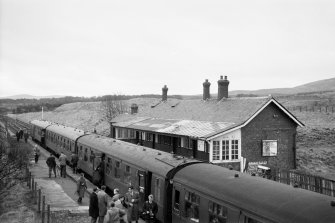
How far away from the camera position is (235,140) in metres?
25.1

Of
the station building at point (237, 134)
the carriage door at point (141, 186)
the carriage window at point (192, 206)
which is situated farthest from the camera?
A: the station building at point (237, 134)

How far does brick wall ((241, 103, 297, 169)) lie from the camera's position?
25562 millimetres

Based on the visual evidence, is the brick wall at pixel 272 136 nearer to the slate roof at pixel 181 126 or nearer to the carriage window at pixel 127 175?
the slate roof at pixel 181 126

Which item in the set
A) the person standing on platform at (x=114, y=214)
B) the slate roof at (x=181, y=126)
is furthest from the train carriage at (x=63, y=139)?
the person standing on platform at (x=114, y=214)

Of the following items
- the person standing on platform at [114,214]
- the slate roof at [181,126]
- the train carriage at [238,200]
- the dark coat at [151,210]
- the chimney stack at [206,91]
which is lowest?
the dark coat at [151,210]

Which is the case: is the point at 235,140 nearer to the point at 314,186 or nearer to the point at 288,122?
the point at 288,122

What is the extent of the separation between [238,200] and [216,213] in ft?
3.64

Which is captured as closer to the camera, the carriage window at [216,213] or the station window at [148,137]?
the carriage window at [216,213]

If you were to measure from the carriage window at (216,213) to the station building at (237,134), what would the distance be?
12992mm

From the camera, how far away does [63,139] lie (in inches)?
1266

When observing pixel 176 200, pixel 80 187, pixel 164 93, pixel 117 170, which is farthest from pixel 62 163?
pixel 164 93

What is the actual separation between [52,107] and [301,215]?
116785 millimetres

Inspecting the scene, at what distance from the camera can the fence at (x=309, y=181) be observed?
1862cm

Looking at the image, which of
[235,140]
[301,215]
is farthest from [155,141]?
[301,215]
